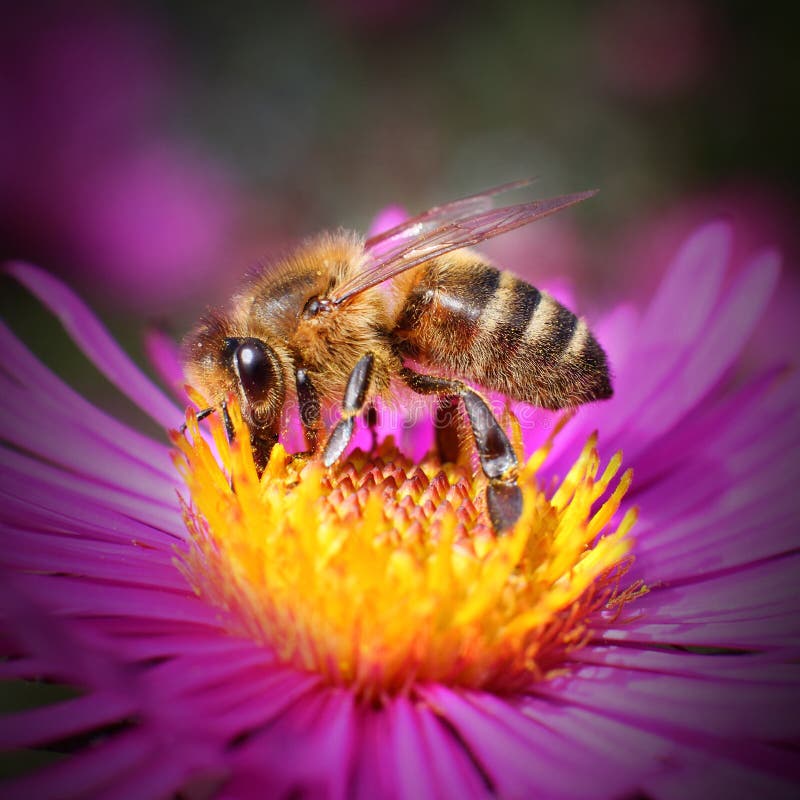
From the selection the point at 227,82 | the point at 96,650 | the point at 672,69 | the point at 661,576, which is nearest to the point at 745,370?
the point at 672,69

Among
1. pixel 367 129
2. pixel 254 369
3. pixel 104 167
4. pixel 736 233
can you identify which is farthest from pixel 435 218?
pixel 367 129

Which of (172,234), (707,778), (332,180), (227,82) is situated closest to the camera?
(707,778)

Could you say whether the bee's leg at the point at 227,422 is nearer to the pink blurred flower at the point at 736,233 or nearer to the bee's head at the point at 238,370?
the bee's head at the point at 238,370

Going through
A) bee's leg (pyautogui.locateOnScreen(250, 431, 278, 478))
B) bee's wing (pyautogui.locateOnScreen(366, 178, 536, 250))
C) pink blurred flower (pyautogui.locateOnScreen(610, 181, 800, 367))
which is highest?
pink blurred flower (pyautogui.locateOnScreen(610, 181, 800, 367))

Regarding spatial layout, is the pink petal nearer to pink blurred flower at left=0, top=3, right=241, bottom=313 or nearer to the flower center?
A: the flower center

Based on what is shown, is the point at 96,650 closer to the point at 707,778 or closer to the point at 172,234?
the point at 707,778

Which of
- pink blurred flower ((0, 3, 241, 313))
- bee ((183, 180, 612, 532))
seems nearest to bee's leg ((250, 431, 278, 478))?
bee ((183, 180, 612, 532))
